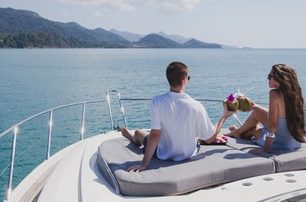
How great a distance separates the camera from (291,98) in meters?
3.34

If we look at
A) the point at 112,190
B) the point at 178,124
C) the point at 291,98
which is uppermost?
the point at 291,98

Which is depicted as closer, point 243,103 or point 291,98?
point 291,98

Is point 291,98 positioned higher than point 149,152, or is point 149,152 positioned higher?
point 291,98

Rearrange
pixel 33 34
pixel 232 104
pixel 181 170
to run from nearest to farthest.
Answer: pixel 181 170, pixel 232 104, pixel 33 34

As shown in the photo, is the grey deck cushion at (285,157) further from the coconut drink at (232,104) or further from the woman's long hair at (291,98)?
the coconut drink at (232,104)

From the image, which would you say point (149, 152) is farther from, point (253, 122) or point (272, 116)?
point (253, 122)

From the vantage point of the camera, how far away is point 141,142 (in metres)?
3.52

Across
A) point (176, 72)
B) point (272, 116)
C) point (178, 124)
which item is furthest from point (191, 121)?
point (272, 116)

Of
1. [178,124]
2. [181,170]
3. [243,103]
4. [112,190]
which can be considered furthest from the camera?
[243,103]

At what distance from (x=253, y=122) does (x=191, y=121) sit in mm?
1051

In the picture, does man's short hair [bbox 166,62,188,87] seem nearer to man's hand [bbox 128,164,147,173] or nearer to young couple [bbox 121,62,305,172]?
young couple [bbox 121,62,305,172]

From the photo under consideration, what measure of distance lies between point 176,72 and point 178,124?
386 mm

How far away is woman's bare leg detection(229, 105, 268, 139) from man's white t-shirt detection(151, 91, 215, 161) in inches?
32.8

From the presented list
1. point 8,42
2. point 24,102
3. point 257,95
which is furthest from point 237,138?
point 8,42
